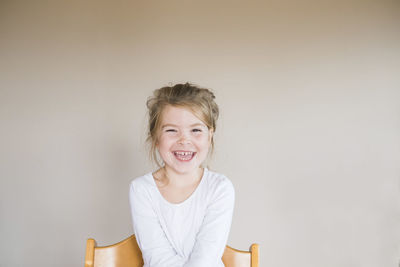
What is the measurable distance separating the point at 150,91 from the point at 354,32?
1.11 metres

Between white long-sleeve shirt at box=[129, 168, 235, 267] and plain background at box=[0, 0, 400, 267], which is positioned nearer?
white long-sleeve shirt at box=[129, 168, 235, 267]

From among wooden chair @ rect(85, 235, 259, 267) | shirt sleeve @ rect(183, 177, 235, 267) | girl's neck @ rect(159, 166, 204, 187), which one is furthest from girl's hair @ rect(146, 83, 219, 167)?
wooden chair @ rect(85, 235, 259, 267)

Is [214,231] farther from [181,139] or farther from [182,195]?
[181,139]

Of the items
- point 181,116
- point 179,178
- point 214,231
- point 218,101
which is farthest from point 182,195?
point 218,101

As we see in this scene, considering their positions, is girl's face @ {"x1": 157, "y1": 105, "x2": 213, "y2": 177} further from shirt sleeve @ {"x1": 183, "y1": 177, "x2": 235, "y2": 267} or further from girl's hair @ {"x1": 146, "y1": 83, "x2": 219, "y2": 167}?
shirt sleeve @ {"x1": 183, "y1": 177, "x2": 235, "y2": 267}

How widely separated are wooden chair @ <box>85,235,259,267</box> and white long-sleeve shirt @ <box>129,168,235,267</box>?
60 mm

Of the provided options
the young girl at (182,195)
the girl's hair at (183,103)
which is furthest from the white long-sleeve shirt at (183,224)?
the girl's hair at (183,103)

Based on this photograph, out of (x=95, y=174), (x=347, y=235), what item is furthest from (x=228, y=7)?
(x=347, y=235)

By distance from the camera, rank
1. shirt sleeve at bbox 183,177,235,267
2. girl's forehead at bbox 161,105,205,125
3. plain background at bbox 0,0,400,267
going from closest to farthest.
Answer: shirt sleeve at bbox 183,177,235,267 < girl's forehead at bbox 161,105,205,125 < plain background at bbox 0,0,400,267

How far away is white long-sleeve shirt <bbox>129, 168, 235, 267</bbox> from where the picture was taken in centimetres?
112

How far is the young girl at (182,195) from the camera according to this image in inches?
44.9

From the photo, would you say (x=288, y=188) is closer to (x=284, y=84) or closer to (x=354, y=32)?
(x=284, y=84)

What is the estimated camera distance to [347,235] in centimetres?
181

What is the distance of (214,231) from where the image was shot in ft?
3.77
